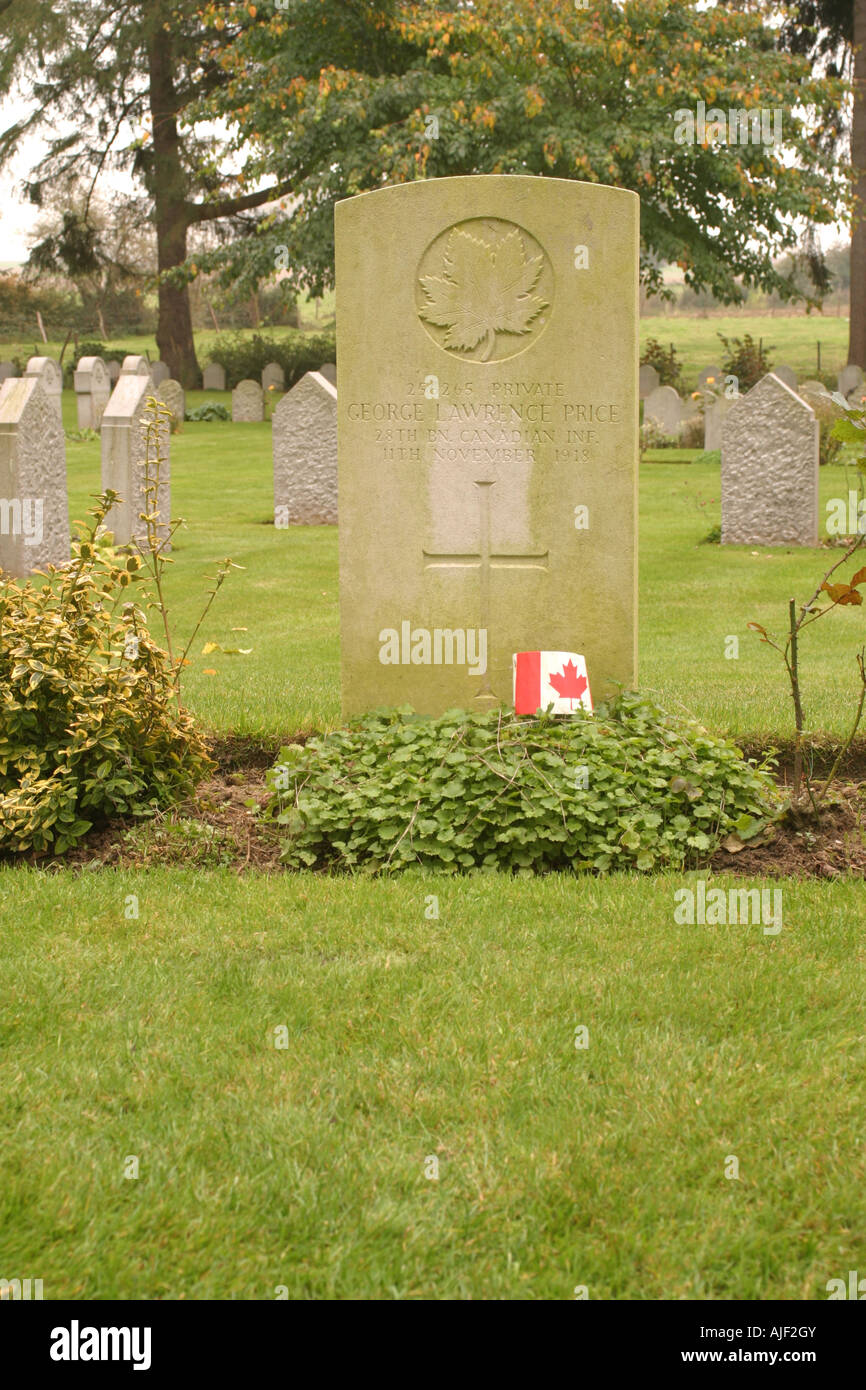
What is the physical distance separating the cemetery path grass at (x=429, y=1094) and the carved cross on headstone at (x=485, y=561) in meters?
1.58

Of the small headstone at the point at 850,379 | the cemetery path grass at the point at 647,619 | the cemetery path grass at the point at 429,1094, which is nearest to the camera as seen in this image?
the cemetery path grass at the point at 429,1094

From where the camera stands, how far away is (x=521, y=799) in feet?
14.6

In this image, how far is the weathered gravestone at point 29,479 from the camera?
9766mm

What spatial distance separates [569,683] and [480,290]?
1.60m

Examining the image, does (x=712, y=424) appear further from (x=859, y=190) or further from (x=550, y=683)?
(x=550, y=683)

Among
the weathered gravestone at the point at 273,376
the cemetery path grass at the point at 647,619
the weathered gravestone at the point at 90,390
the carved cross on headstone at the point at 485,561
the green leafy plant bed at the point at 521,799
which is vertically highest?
the weathered gravestone at the point at 273,376

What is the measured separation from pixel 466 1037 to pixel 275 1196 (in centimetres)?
73

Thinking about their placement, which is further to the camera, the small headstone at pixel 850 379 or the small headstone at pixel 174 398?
the small headstone at pixel 850 379

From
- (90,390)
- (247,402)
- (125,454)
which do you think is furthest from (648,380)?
(125,454)

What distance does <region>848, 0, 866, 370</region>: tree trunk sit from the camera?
24.7 meters

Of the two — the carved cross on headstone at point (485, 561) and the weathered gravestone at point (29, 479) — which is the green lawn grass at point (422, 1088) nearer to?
the carved cross on headstone at point (485, 561)

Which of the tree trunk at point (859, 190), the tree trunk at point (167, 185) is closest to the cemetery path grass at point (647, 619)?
the tree trunk at point (859, 190)

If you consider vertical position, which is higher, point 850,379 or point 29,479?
point 850,379
